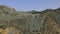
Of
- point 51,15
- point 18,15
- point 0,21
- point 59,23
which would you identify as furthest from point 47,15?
point 0,21

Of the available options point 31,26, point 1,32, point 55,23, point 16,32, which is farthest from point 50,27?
point 1,32

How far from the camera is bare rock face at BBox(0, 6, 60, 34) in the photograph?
1856 centimetres

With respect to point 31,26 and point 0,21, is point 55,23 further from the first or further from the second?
point 0,21

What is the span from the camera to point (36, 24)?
763 inches

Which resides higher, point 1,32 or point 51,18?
point 51,18

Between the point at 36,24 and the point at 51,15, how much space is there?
8.36ft

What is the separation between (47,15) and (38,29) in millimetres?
2678

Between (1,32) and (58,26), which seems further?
(58,26)

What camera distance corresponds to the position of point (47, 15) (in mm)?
20531

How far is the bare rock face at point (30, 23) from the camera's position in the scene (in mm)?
18562

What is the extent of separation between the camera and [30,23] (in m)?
19.4

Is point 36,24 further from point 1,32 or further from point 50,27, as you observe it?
point 1,32

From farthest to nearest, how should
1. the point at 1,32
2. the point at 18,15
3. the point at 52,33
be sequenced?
1. the point at 18,15
2. the point at 52,33
3. the point at 1,32

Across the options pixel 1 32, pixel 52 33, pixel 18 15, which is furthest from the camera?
pixel 18 15
